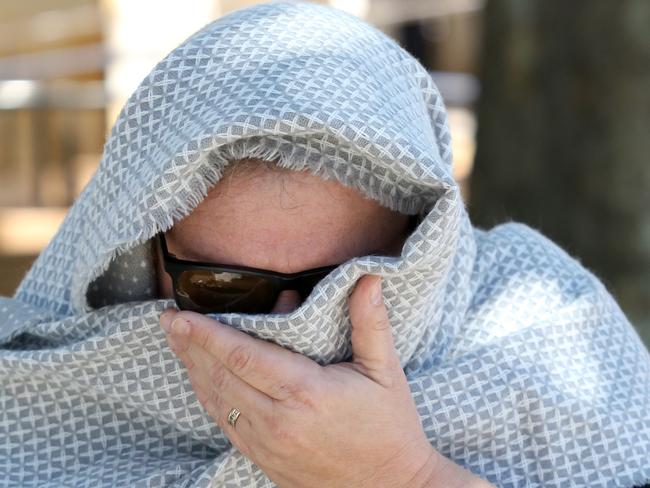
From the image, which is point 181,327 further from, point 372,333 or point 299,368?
point 372,333

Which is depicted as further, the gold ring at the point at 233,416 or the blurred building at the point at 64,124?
the blurred building at the point at 64,124

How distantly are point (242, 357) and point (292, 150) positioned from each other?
0.37 m

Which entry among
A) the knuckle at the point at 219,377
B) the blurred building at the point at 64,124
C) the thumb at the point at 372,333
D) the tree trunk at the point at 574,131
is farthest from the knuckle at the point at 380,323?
the blurred building at the point at 64,124

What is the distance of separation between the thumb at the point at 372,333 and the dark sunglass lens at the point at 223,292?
0.17 meters

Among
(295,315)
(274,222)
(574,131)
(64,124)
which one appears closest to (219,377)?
(295,315)

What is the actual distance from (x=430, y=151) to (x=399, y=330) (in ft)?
1.09

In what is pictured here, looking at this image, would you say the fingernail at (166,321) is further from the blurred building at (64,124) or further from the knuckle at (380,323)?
the blurred building at (64,124)

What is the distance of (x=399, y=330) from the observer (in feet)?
6.77

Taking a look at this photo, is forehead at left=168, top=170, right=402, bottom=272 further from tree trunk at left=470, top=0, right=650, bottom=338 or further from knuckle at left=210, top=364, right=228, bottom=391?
tree trunk at left=470, top=0, right=650, bottom=338

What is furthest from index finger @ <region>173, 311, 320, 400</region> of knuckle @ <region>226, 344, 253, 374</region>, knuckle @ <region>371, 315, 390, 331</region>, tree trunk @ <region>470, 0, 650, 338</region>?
tree trunk @ <region>470, 0, 650, 338</region>

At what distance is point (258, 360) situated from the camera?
1.91m

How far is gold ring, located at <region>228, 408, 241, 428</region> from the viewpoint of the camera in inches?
77.2

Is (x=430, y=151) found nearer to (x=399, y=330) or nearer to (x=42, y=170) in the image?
(x=399, y=330)

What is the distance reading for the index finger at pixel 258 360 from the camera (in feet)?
6.27
